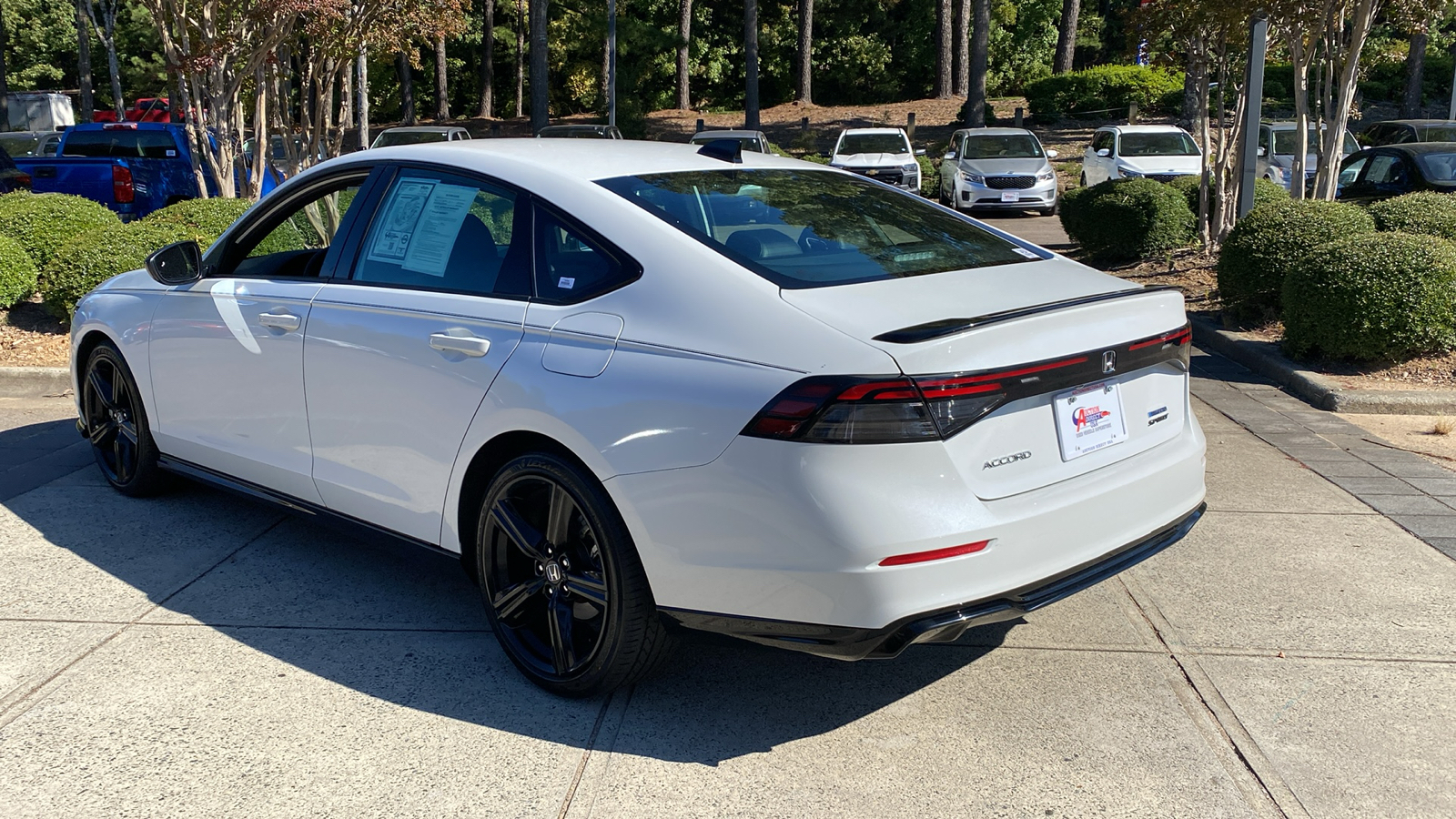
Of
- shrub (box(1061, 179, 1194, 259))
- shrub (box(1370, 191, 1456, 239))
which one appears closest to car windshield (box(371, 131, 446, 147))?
shrub (box(1061, 179, 1194, 259))

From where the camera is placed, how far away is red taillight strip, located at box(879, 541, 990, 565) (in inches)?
119

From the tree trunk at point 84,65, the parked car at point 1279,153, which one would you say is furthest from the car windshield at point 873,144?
the tree trunk at point 84,65

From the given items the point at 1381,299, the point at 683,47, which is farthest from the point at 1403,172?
the point at 683,47

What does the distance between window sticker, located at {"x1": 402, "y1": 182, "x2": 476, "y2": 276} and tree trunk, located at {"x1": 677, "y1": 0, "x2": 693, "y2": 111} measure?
41.6 metres

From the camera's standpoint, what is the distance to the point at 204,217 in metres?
10.4

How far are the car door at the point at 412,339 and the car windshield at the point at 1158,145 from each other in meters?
18.4

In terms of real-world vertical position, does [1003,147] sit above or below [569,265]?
above

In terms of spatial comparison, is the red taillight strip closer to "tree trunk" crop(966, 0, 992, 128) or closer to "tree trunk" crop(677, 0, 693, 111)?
"tree trunk" crop(966, 0, 992, 128)

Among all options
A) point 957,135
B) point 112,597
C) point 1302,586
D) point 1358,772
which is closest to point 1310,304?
point 1302,586

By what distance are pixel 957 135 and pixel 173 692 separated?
2209cm

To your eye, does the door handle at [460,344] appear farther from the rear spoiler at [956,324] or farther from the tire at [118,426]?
the tire at [118,426]

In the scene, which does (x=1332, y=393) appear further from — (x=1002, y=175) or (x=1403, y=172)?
(x=1002, y=175)

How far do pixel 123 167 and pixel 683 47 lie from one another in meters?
32.7

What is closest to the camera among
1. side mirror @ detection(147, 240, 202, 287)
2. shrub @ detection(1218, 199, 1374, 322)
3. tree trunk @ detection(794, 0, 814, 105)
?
side mirror @ detection(147, 240, 202, 287)
